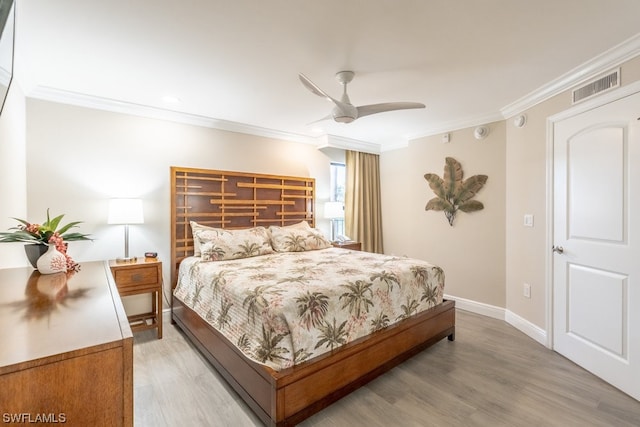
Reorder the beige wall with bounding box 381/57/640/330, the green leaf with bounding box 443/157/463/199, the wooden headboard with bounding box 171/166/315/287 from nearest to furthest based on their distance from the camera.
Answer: the beige wall with bounding box 381/57/640/330 < the wooden headboard with bounding box 171/166/315/287 < the green leaf with bounding box 443/157/463/199

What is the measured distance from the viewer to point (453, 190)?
13.3 ft

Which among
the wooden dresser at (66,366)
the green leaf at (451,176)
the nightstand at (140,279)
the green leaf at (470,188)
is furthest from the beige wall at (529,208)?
the nightstand at (140,279)

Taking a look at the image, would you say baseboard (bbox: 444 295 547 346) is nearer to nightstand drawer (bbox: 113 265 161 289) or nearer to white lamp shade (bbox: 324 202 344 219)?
white lamp shade (bbox: 324 202 344 219)

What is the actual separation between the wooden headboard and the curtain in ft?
2.28

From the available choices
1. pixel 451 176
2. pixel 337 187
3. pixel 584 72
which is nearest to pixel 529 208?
pixel 451 176

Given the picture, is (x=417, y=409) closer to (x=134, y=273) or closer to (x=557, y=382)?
(x=557, y=382)

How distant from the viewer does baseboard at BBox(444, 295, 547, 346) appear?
Answer: 2.97 m

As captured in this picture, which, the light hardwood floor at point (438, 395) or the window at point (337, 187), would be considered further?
the window at point (337, 187)

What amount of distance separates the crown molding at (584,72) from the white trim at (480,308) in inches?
93.4

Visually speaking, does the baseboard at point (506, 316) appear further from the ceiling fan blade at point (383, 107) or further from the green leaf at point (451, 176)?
the ceiling fan blade at point (383, 107)

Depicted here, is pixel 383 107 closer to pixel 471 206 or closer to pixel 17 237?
pixel 471 206

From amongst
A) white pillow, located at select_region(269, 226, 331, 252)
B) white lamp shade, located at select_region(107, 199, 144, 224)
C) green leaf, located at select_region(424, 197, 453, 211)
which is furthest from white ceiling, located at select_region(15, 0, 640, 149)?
white pillow, located at select_region(269, 226, 331, 252)

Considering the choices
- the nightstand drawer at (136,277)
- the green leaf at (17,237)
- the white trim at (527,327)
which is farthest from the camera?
the white trim at (527,327)

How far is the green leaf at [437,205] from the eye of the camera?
13.5 feet
